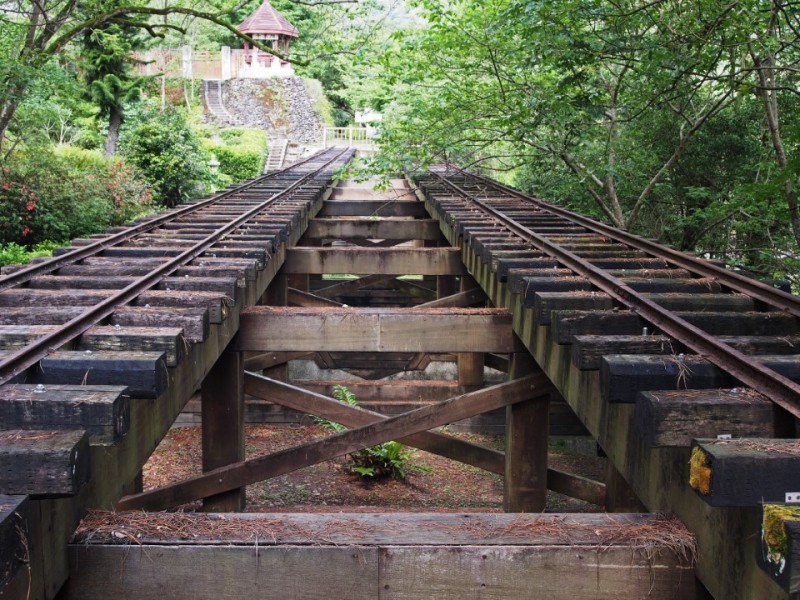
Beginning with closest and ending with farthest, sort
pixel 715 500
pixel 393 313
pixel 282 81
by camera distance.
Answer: pixel 715 500, pixel 393 313, pixel 282 81

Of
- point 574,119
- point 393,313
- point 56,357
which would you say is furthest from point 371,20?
point 56,357

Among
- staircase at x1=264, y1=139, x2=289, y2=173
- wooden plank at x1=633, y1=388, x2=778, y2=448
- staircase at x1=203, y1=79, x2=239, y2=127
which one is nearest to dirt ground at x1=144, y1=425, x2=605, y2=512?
wooden plank at x1=633, y1=388, x2=778, y2=448

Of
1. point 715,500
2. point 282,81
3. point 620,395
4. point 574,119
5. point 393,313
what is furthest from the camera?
point 282,81

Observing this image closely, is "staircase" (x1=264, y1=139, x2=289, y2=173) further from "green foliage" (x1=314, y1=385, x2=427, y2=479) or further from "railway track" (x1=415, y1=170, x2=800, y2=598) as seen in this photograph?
"railway track" (x1=415, y1=170, x2=800, y2=598)

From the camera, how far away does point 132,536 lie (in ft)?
7.78

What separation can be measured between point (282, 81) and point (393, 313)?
149 feet

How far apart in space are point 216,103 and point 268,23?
572 cm

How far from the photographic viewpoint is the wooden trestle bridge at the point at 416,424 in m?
2.10

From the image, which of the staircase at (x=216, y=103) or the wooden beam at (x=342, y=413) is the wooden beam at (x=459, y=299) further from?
the staircase at (x=216, y=103)

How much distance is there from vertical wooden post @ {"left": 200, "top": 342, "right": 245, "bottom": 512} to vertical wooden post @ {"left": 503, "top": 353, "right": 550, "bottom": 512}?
1916 millimetres

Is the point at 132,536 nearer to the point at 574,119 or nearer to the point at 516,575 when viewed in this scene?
the point at 516,575

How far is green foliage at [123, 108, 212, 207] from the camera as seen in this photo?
19422 millimetres

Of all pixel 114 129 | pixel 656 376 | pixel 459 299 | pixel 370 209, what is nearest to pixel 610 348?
pixel 656 376

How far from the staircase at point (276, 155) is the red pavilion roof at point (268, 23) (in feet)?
25.9
